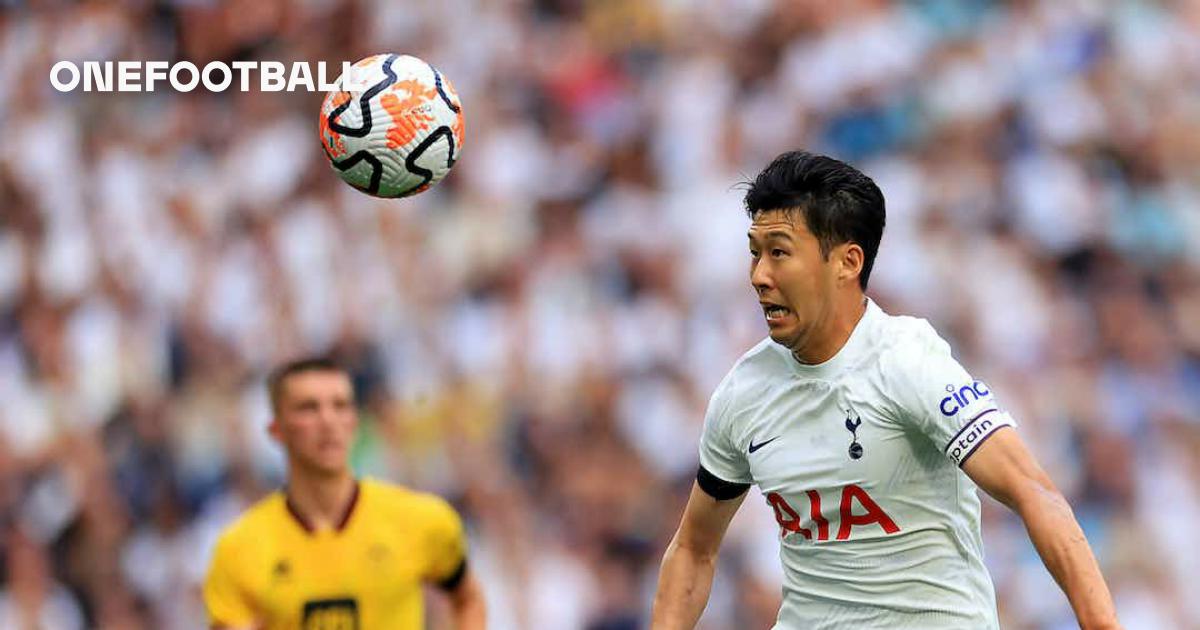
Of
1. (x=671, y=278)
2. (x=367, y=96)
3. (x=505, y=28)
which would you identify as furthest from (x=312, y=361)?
(x=505, y=28)

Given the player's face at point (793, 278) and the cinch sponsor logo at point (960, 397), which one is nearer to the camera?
the cinch sponsor logo at point (960, 397)

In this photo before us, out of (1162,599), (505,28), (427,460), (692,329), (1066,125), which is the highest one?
Result: (505,28)

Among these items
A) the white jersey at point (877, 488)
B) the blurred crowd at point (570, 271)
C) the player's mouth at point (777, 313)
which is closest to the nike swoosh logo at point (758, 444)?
the white jersey at point (877, 488)

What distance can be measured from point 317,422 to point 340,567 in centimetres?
60

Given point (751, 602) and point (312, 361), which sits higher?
point (312, 361)

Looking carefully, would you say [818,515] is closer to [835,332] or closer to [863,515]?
[863,515]

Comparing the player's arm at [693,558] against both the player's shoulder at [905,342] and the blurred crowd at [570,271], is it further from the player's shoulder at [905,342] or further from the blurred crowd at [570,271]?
the blurred crowd at [570,271]

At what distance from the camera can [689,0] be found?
10.7 m

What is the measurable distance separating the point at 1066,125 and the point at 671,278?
255 centimetres

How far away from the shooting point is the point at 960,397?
4.31 m

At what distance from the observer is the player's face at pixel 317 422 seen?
6.95 metres

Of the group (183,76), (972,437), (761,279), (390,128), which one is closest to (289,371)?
(390,128)

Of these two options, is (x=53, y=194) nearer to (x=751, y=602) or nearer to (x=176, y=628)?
(x=176, y=628)

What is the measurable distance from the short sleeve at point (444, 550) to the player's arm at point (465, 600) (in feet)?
0.04
